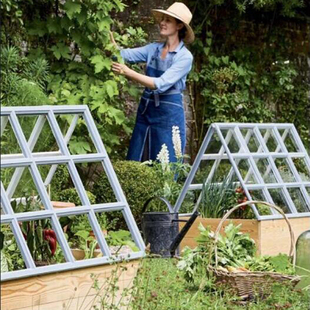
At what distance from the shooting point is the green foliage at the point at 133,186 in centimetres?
816

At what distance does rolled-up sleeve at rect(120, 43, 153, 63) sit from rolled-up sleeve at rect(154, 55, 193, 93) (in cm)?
45

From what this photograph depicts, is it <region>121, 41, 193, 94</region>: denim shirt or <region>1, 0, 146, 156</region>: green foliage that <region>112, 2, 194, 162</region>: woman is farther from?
<region>1, 0, 146, 156</region>: green foliage

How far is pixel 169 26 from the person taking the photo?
9.17 meters

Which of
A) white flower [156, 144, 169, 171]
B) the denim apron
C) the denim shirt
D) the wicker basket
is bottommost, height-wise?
the wicker basket

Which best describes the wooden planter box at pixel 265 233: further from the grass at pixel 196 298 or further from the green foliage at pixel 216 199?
the grass at pixel 196 298

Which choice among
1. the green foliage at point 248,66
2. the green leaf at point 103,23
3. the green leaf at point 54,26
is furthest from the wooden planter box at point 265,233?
the green foliage at point 248,66

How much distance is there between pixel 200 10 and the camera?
443 inches

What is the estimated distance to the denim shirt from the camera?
8.87 meters

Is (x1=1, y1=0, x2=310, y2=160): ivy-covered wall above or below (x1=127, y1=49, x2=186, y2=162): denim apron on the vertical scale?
above

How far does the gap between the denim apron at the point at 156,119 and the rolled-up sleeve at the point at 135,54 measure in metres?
0.09

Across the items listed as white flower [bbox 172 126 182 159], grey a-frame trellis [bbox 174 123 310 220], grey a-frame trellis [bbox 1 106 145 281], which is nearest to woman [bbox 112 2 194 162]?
white flower [bbox 172 126 182 159]

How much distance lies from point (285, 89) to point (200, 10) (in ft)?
5.61

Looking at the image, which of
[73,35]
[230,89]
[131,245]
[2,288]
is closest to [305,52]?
[230,89]

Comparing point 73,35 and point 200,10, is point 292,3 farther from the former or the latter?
point 73,35
